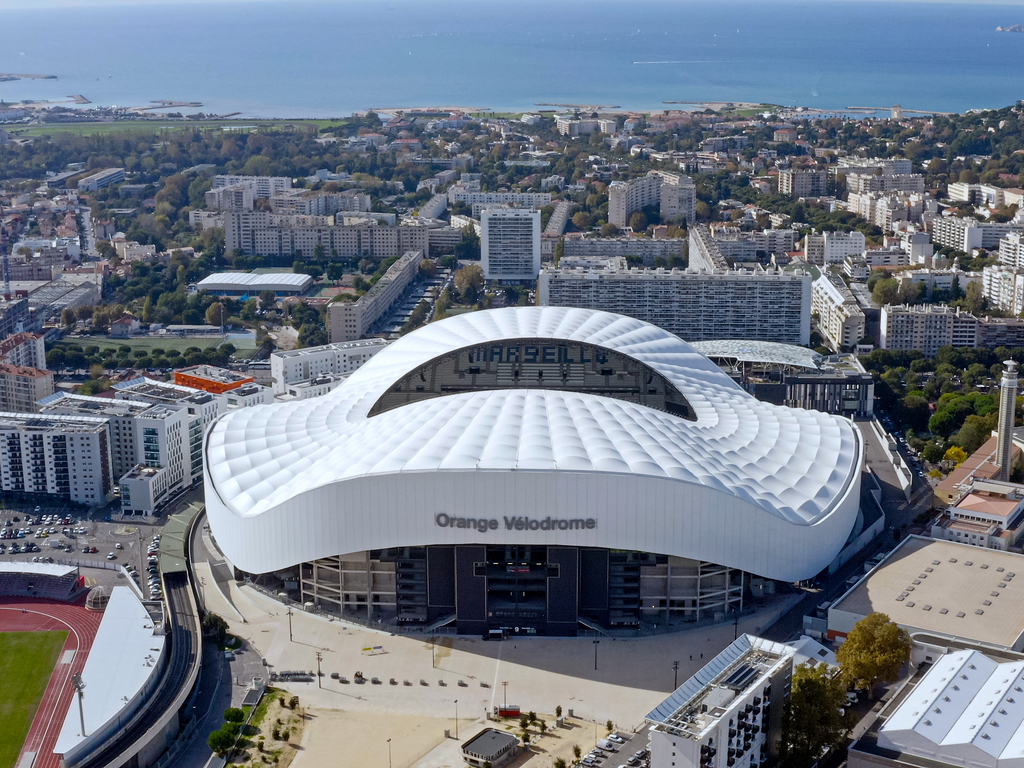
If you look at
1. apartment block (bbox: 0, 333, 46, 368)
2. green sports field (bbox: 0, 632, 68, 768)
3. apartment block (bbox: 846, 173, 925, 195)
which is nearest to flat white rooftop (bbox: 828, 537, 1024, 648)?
green sports field (bbox: 0, 632, 68, 768)

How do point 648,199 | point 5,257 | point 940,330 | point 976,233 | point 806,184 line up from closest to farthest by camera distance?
point 940,330, point 976,233, point 5,257, point 648,199, point 806,184

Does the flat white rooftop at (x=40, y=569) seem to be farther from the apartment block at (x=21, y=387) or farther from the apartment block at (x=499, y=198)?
the apartment block at (x=499, y=198)

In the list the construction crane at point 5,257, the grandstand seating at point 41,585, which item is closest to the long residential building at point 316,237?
the construction crane at point 5,257

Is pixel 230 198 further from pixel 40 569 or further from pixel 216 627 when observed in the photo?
pixel 216 627

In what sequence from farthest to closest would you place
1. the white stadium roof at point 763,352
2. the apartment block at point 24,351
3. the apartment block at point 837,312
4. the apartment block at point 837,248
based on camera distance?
the apartment block at point 837,248 → the apartment block at point 837,312 → the apartment block at point 24,351 → the white stadium roof at point 763,352

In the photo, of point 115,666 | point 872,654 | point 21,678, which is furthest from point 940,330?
point 21,678

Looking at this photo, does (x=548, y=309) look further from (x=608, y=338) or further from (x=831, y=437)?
(x=831, y=437)

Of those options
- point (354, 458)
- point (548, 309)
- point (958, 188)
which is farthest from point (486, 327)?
point (958, 188)
